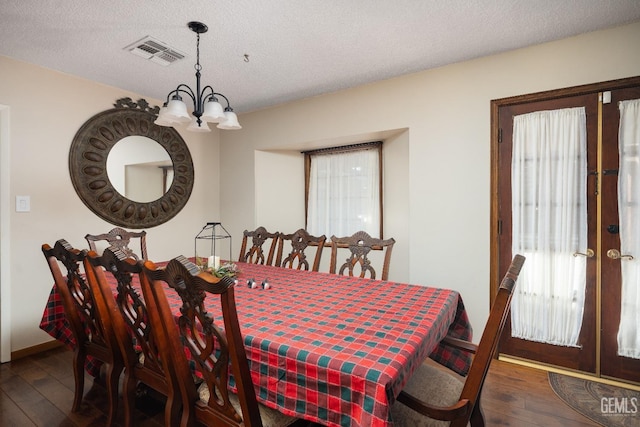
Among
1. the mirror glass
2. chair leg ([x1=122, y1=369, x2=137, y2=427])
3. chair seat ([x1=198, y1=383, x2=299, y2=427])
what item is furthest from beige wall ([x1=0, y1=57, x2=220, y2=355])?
chair seat ([x1=198, y1=383, x2=299, y2=427])

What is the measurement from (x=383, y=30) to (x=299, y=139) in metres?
1.62

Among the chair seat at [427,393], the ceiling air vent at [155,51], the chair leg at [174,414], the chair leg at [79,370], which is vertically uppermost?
the ceiling air vent at [155,51]

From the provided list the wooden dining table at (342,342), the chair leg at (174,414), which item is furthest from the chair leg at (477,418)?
the chair leg at (174,414)

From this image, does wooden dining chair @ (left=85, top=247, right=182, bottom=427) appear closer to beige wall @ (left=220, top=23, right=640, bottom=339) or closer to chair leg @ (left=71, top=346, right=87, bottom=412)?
chair leg @ (left=71, top=346, right=87, bottom=412)

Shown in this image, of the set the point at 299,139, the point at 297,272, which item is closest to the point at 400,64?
the point at 299,139

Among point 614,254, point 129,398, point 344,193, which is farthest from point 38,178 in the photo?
point 614,254

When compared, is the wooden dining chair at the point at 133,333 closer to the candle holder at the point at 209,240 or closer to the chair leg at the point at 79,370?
the chair leg at the point at 79,370

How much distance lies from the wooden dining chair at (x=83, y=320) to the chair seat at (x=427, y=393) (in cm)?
135

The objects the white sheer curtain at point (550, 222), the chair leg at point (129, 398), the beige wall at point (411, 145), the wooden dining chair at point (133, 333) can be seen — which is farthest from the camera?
the beige wall at point (411, 145)

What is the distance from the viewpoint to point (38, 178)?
2744 mm

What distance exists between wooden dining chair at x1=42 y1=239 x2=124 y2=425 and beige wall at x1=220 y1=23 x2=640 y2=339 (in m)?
2.31

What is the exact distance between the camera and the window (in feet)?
12.0

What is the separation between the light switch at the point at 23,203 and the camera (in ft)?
8.63

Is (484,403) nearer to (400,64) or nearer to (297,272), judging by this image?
(297,272)
